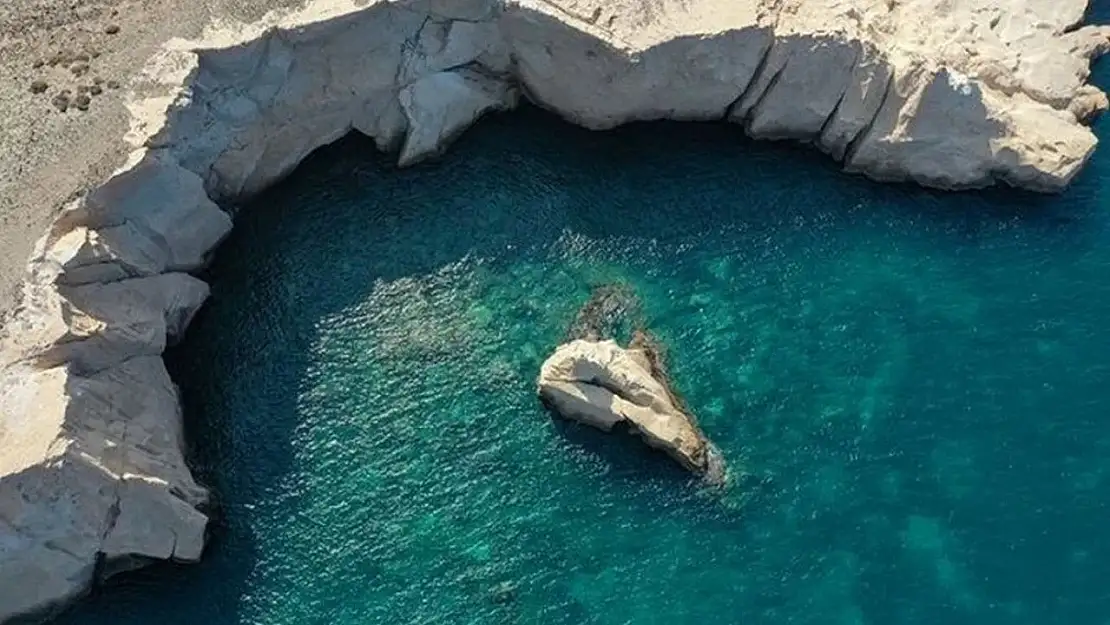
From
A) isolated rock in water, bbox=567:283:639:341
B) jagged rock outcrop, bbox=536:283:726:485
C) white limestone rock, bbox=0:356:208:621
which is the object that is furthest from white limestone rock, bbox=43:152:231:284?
isolated rock in water, bbox=567:283:639:341

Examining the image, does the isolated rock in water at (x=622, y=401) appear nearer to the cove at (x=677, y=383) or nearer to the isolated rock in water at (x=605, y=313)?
the cove at (x=677, y=383)

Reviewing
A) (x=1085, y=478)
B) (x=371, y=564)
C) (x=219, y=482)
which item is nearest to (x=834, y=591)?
(x=1085, y=478)

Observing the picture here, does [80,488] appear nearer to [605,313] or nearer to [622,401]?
[622,401]

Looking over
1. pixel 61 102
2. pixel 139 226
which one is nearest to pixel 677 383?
pixel 139 226

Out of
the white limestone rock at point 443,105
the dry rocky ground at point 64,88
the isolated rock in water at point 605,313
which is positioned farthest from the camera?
the white limestone rock at point 443,105

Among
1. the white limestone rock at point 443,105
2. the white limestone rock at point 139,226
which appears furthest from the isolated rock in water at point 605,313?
the white limestone rock at point 139,226

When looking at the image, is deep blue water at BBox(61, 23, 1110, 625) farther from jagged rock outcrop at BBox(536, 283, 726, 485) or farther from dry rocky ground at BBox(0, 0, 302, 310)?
dry rocky ground at BBox(0, 0, 302, 310)

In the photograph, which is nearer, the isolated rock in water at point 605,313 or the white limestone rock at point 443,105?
the isolated rock in water at point 605,313
